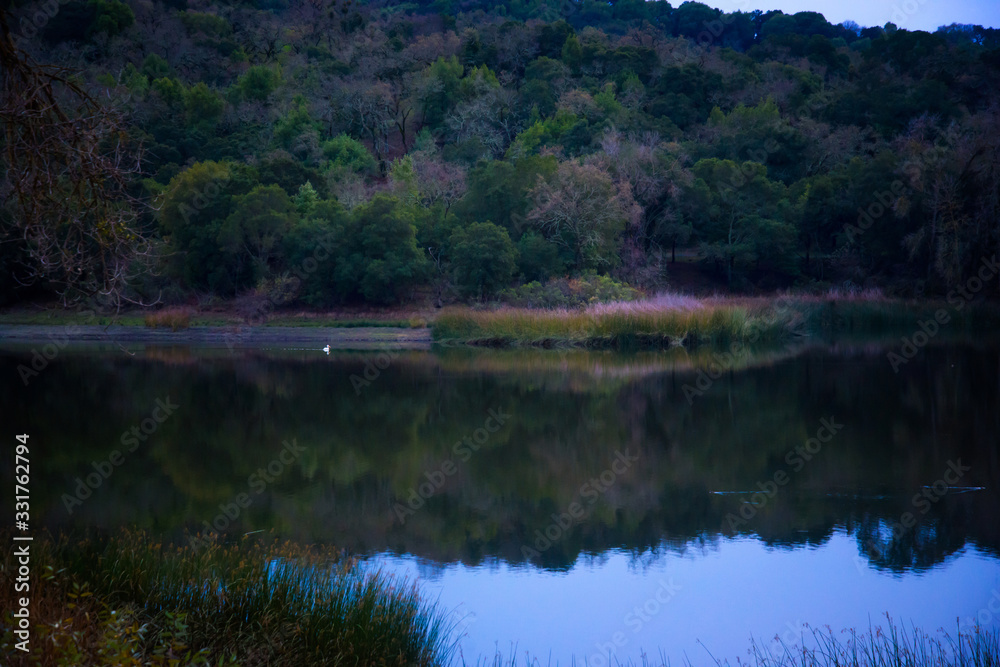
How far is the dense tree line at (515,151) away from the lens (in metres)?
41.3

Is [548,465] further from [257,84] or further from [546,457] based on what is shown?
[257,84]

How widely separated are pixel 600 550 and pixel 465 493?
2.70 metres

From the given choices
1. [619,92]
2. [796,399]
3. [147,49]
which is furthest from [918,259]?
[147,49]

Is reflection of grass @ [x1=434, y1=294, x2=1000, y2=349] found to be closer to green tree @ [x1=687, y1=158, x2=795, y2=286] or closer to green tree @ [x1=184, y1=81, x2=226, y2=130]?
green tree @ [x1=687, y1=158, x2=795, y2=286]

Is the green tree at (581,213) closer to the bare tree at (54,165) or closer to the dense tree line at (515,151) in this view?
the dense tree line at (515,151)

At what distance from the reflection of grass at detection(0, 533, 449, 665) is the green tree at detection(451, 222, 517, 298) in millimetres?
33730

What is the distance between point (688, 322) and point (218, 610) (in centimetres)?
2660

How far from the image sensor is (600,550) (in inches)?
348

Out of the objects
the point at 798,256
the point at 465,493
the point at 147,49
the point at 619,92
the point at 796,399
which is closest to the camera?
the point at 465,493

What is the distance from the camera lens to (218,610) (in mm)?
5367

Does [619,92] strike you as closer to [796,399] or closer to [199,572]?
[796,399]

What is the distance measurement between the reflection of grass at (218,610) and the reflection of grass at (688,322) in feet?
82.8

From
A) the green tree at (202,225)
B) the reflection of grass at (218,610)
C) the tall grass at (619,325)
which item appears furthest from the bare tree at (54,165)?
the green tree at (202,225)

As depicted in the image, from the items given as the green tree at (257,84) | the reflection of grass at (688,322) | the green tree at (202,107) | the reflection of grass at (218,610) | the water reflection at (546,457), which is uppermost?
the green tree at (257,84)
